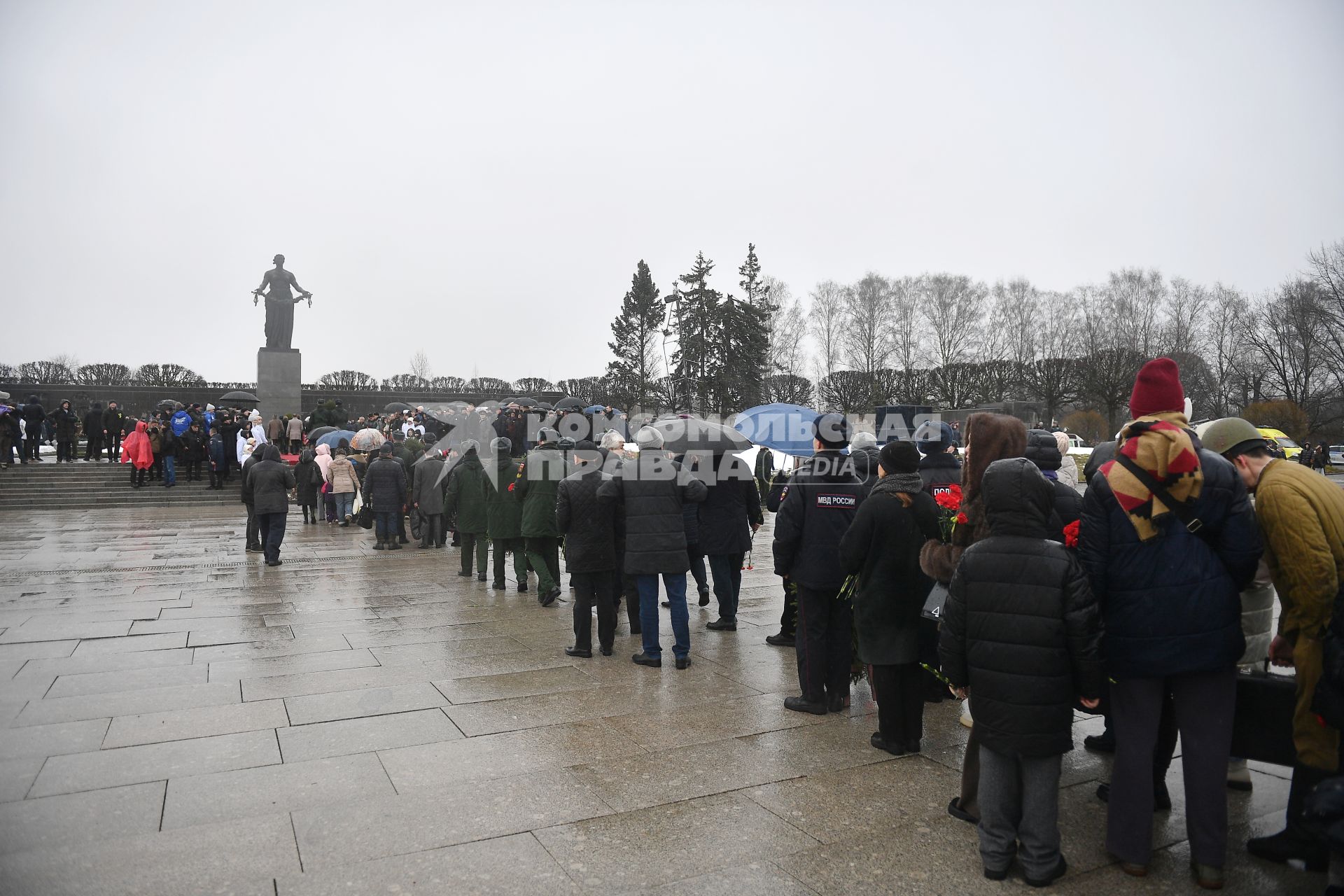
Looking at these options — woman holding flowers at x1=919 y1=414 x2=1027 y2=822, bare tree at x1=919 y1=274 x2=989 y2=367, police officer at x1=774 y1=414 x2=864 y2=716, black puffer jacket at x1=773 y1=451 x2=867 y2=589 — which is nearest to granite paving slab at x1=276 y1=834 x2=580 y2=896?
woman holding flowers at x1=919 y1=414 x2=1027 y2=822

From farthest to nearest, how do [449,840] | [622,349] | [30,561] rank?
[622,349] < [30,561] < [449,840]

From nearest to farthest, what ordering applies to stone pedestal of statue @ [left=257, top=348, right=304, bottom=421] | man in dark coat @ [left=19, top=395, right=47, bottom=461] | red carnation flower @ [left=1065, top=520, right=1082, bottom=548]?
red carnation flower @ [left=1065, top=520, right=1082, bottom=548], man in dark coat @ [left=19, top=395, right=47, bottom=461], stone pedestal of statue @ [left=257, top=348, right=304, bottom=421]

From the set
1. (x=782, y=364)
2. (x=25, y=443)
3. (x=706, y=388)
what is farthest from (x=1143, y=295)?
(x=25, y=443)

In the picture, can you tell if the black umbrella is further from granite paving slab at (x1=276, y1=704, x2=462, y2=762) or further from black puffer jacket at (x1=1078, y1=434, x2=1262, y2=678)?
black puffer jacket at (x1=1078, y1=434, x2=1262, y2=678)

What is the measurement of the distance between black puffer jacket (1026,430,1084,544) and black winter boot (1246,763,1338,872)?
1316mm

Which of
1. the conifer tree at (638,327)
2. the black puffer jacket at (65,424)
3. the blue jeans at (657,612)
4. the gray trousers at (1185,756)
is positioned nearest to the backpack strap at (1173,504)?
the gray trousers at (1185,756)

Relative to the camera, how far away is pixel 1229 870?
346 centimetres

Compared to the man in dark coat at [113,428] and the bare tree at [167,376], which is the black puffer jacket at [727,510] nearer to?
the man in dark coat at [113,428]

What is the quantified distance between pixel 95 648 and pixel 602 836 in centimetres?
547

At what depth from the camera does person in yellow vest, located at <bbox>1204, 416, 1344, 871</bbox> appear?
10.9 ft

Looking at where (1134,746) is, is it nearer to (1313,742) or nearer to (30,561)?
(1313,742)

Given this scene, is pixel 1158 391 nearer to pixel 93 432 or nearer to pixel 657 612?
pixel 657 612

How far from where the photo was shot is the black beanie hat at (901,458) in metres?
4.80

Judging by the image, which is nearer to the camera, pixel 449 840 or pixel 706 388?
pixel 449 840
